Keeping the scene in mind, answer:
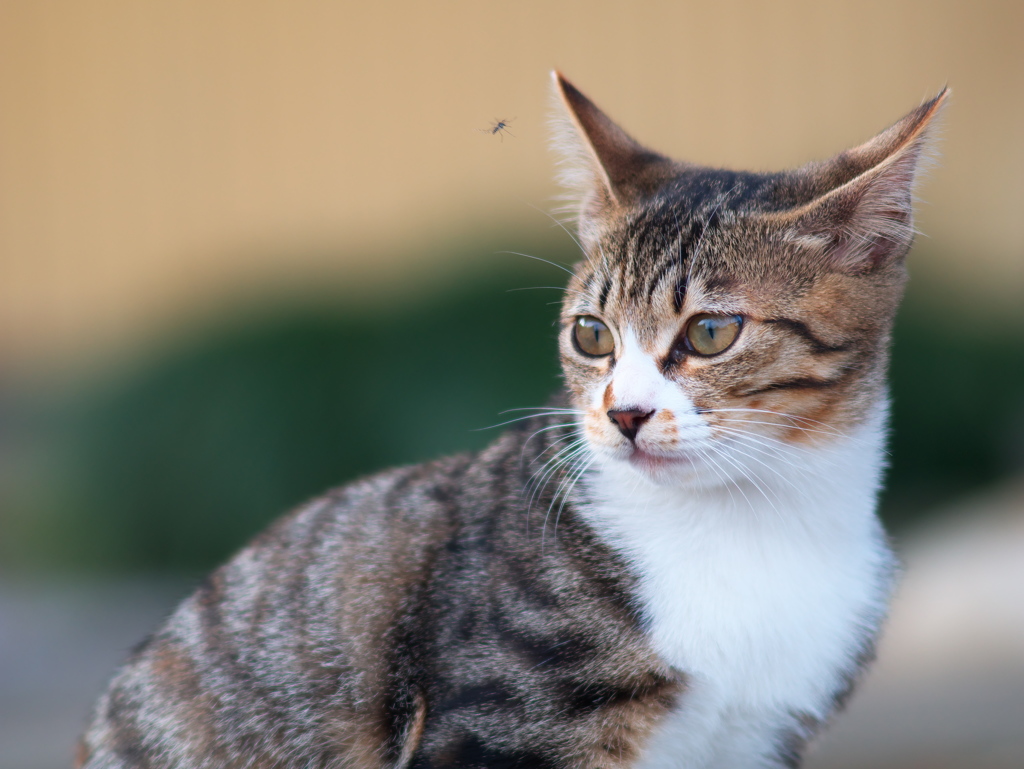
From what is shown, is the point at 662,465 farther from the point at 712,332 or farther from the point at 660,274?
the point at 660,274

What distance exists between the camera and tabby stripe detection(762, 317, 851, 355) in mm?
1677

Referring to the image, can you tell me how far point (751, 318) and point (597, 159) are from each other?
524mm

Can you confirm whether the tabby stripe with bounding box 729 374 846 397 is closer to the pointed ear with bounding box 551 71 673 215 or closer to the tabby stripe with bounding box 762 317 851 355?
the tabby stripe with bounding box 762 317 851 355

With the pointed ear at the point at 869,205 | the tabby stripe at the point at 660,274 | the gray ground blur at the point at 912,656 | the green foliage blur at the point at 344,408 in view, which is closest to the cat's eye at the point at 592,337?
the tabby stripe at the point at 660,274

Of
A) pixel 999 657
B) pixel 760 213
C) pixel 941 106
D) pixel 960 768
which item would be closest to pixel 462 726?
pixel 760 213

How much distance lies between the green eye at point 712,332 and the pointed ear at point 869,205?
0.71 feet

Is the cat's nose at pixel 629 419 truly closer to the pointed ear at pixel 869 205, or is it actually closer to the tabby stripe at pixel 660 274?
the tabby stripe at pixel 660 274

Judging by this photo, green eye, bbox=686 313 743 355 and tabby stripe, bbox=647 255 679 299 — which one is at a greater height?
tabby stripe, bbox=647 255 679 299

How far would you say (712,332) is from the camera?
66.4 inches

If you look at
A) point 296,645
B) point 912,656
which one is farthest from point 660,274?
point 912,656

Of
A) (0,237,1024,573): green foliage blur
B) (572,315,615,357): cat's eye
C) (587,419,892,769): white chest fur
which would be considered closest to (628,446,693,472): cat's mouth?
(587,419,892,769): white chest fur

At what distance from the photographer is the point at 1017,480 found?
448 centimetres

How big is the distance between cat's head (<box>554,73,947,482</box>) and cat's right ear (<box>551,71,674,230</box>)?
15 cm

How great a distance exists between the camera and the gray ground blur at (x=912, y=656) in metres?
3.30
